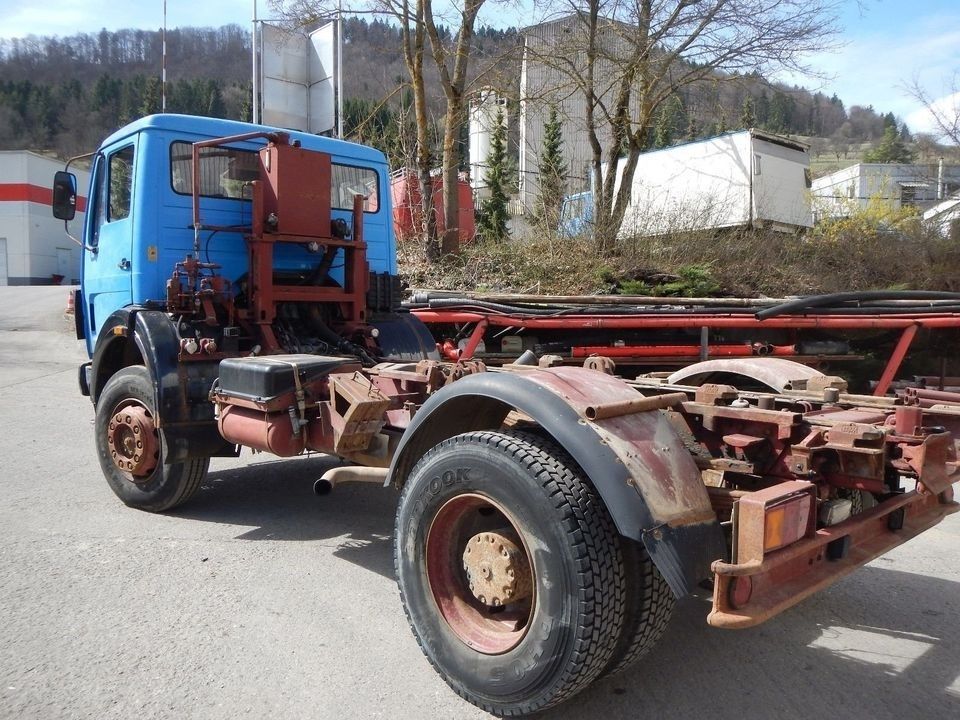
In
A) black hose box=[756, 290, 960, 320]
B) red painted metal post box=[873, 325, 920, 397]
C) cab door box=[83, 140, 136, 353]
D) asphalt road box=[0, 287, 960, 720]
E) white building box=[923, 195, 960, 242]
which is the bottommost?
asphalt road box=[0, 287, 960, 720]

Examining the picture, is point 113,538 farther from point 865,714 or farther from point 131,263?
point 865,714

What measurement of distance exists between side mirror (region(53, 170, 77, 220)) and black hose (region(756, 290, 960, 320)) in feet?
20.9

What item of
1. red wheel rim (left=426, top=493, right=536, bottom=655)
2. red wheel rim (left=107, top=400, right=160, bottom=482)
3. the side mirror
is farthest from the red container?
red wheel rim (left=426, top=493, right=536, bottom=655)

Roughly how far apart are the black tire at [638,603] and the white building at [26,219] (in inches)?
1675

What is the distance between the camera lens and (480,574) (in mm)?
3018

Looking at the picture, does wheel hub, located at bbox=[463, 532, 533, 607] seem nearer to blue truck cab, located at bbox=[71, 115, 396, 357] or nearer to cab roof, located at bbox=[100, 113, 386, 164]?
blue truck cab, located at bbox=[71, 115, 396, 357]

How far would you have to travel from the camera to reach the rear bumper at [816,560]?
2439 millimetres

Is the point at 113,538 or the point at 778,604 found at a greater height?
the point at 778,604

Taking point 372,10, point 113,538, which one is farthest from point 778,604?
point 372,10

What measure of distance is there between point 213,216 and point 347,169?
123 centimetres

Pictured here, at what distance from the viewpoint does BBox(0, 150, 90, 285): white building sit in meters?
40.0

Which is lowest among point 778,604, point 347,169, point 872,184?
point 778,604

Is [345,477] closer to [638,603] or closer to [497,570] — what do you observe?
[497,570]

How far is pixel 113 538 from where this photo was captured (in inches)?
196
